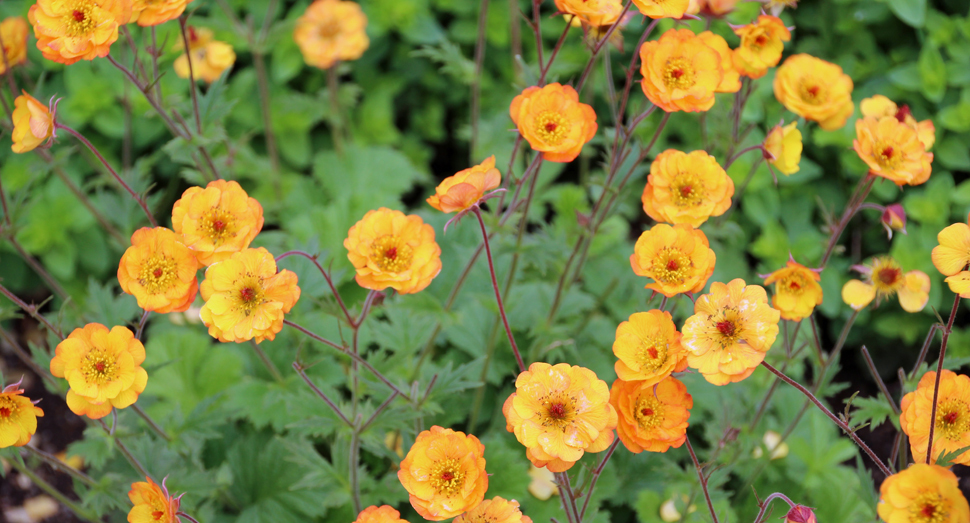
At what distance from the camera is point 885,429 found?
295 centimetres

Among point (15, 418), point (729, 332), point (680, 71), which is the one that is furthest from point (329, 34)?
point (729, 332)

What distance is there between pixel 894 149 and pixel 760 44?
1.44 ft

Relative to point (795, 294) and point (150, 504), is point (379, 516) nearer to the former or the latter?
point (150, 504)

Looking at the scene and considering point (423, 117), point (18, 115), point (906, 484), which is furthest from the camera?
point (423, 117)

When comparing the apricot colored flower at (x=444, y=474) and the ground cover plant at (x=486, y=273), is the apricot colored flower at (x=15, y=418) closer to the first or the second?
the ground cover plant at (x=486, y=273)

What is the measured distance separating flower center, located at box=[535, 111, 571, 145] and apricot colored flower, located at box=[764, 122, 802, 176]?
545 millimetres

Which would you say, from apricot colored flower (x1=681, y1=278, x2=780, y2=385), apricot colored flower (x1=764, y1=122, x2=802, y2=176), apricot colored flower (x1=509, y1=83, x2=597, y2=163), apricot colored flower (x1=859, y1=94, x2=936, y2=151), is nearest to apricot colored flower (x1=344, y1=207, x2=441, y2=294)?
apricot colored flower (x1=509, y1=83, x2=597, y2=163)

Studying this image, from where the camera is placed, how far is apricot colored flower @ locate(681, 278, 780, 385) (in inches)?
53.3

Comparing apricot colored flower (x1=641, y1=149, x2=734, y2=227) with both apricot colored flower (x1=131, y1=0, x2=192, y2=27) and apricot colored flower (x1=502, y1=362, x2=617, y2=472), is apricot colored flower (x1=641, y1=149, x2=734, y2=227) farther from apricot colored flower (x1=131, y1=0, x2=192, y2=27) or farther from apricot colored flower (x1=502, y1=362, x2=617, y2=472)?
apricot colored flower (x1=131, y1=0, x2=192, y2=27)

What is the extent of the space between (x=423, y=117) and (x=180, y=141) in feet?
6.90

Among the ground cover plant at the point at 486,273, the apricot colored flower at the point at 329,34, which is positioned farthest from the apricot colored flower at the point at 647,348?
the apricot colored flower at the point at 329,34

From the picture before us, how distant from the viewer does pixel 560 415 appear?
1.39 metres

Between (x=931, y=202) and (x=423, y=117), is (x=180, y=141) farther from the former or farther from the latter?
(x=931, y=202)

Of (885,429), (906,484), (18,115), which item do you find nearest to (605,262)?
(885,429)
